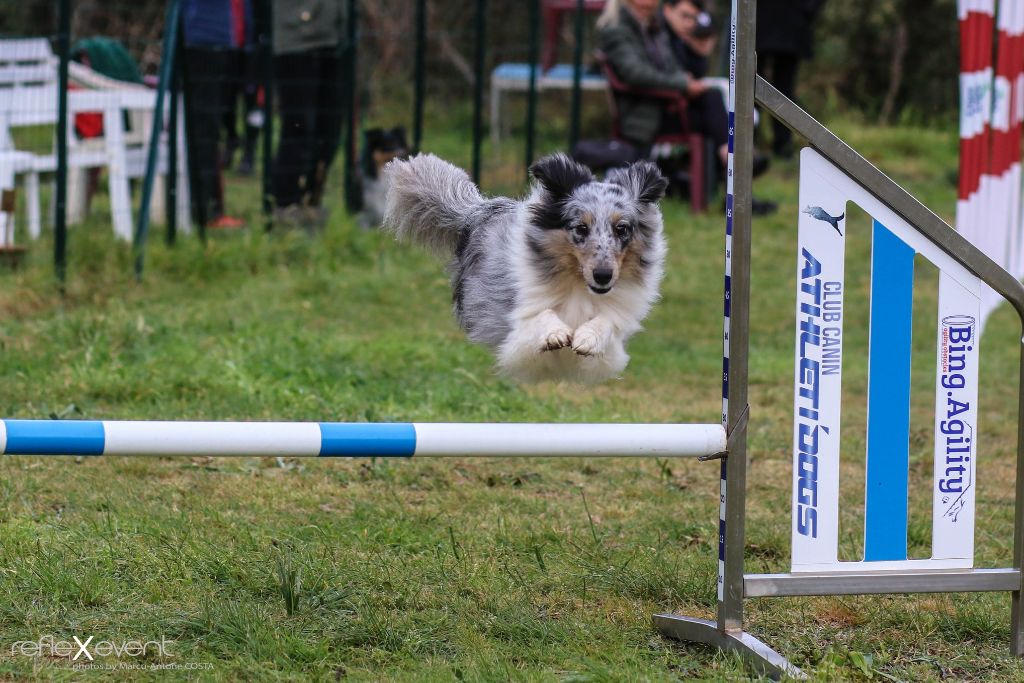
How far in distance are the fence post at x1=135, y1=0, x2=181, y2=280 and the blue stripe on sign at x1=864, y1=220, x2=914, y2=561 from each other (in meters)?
5.20

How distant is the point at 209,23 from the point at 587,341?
562 cm

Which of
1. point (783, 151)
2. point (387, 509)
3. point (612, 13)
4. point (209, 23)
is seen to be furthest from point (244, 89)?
point (387, 509)

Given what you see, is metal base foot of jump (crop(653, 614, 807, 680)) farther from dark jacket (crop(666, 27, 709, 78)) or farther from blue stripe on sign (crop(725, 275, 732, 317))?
dark jacket (crop(666, 27, 709, 78))

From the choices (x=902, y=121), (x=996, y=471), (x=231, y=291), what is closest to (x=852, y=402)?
(x=996, y=471)

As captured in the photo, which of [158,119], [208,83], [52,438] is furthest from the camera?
[208,83]

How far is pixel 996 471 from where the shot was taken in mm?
5207

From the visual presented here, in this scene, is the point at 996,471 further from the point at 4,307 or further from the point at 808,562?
the point at 4,307

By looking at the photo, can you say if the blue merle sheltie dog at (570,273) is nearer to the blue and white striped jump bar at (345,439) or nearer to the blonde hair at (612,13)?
the blue and white striped jump bar at (345,439)

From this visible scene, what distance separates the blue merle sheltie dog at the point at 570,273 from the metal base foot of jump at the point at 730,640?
0.74 m

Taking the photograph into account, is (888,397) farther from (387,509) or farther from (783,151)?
(783,151)

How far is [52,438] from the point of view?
2928mm

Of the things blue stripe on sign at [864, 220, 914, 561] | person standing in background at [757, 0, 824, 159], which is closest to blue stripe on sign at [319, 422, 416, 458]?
blue stripe on sign at [864, 220, 914, 561]

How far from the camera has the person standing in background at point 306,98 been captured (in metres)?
8.34

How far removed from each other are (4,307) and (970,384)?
5155 mm
